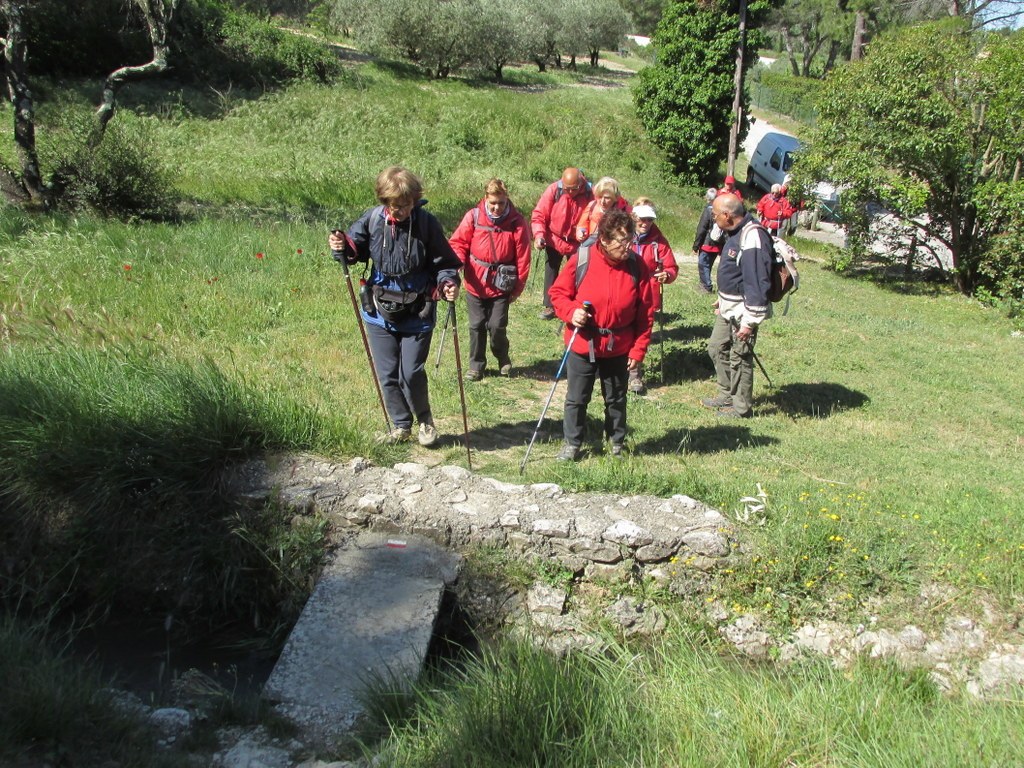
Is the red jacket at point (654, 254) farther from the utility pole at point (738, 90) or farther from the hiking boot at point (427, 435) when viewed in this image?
the utility pole at point (738, 90)

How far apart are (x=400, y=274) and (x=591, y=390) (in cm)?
163

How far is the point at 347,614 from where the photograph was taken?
172 inches

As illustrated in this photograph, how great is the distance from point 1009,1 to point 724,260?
35.2m

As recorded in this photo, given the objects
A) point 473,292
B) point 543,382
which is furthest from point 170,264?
point 543,382

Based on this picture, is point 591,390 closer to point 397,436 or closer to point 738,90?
point 397,436

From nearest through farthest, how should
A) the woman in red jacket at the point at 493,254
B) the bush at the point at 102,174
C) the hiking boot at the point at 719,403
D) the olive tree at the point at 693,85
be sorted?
1. the woman in red jacket at the point at 493,254
2. the hiking boot at the point at 719,403
3. the bush at the point at 102,174
4. the olive tree at the point at 693,85

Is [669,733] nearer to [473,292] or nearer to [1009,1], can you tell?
[473,292]

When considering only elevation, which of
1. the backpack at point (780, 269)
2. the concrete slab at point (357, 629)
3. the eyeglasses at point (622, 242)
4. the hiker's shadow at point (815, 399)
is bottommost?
the concrete slab at point (357, 629)

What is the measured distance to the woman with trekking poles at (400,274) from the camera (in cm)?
545

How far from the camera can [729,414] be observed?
759cm

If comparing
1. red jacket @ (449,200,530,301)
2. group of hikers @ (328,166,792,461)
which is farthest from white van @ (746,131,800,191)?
red jacket @ (449,200,530,301)

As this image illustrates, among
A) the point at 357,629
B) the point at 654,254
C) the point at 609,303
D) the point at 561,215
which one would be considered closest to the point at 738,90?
the point at 561,215

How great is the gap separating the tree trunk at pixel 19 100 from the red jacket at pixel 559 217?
21.4 ft

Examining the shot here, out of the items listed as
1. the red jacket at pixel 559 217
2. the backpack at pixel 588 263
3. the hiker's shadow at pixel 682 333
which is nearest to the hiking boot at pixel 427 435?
the backpack at pixel 588 263
